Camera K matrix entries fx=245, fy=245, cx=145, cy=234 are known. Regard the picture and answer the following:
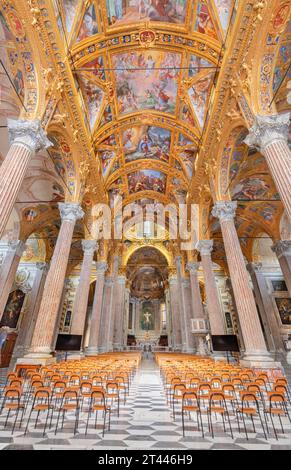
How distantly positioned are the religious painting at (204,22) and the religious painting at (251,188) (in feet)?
24.8

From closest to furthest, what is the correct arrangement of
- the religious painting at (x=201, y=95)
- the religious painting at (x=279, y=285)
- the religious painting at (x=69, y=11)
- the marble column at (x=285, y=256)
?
the religious painting at (x=69, y=11) < the religious painting at (x=201, y=95) < the marble column at (x=285, y=256) < the religious painting at (x=279, y=285)

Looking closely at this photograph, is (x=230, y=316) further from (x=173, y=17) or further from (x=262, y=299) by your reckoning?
(x=173, y=17)

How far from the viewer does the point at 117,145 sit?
54.1 feet

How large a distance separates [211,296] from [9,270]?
12811 mm

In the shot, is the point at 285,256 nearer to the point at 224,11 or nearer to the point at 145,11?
the point at 224,11

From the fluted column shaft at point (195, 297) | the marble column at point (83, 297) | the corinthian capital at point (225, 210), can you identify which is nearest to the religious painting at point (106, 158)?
the marble column at point (83, 297)

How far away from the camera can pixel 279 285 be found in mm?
22125

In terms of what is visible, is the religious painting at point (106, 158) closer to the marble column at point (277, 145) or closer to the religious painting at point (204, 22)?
the religious painting at point (204, 22)

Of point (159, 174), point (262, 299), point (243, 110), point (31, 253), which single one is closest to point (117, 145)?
point (159, 174)

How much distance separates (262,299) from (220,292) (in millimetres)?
7225

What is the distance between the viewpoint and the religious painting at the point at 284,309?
20.6 meters

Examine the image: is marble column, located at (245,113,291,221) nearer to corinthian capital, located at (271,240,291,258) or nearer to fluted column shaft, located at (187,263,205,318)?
corinthian capital, located at (271,240,291,258)

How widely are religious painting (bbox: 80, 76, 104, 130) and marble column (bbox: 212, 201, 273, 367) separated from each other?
8.38m

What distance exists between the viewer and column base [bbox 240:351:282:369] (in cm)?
768
